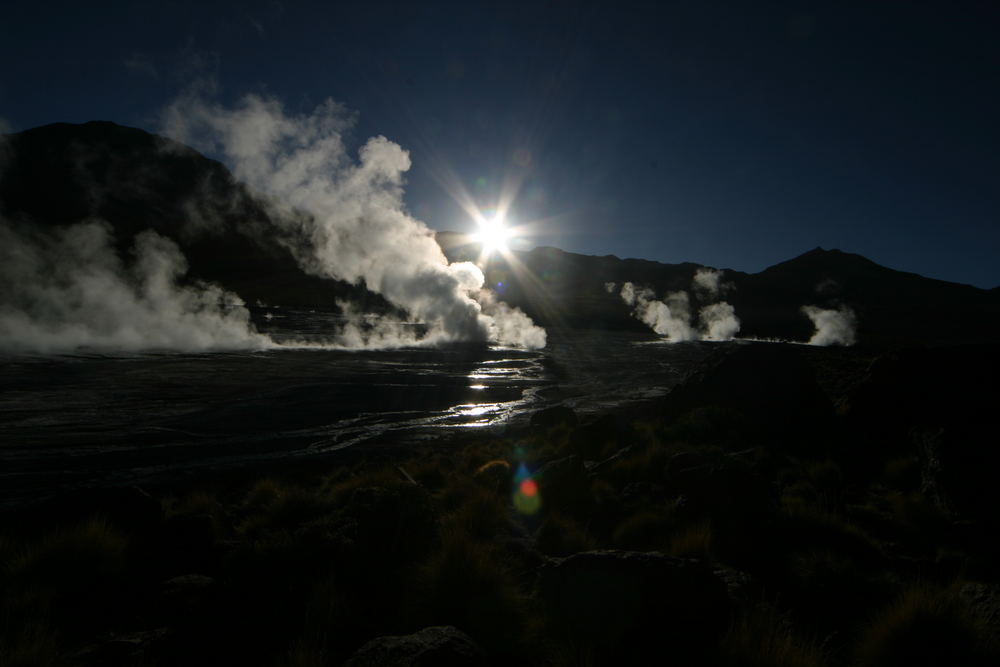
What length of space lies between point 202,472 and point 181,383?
15095 mm

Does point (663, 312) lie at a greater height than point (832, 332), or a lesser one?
greater

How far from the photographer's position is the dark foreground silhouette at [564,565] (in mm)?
4633

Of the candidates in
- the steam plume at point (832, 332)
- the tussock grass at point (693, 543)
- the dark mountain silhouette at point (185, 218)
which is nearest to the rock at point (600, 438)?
the tussock grass at point (693, 543)

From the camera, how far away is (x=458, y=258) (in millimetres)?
187375

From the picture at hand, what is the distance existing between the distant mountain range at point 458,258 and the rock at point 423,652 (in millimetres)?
101770

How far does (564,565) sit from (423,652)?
84.0 inches

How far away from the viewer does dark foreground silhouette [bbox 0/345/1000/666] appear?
4633 millimetres

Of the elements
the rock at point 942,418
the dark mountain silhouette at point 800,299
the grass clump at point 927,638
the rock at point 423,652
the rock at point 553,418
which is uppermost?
→ the dark mountain silhouette at point 800,299

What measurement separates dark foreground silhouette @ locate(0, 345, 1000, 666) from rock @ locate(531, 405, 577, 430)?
8293 mm

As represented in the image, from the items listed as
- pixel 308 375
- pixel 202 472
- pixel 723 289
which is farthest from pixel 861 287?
pixel 202 472

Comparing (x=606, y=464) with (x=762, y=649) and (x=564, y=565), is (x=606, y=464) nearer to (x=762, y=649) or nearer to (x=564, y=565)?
(x=564, y=565)

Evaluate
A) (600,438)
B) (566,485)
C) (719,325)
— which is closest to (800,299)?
(719,325)

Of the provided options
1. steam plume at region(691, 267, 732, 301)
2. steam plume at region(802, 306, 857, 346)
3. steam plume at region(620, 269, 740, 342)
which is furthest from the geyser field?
steam plume at region(691, 267, 732, 301)

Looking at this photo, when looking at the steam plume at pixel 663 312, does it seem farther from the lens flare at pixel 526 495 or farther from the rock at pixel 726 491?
the rock at pixel 726 491
